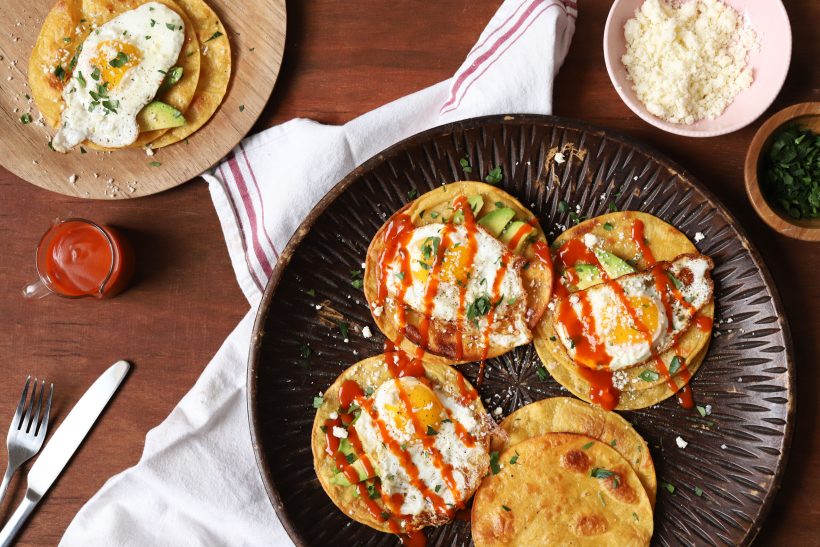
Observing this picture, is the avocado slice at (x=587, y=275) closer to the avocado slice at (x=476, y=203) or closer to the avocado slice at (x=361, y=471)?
the avocado slice at (x=476, y=203)

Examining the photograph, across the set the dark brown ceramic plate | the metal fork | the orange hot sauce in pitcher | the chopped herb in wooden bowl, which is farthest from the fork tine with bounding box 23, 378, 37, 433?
the chopped herb in wooden bowl

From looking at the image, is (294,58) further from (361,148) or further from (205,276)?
(205,276)

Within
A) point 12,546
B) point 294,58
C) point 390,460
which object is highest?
point 294,58

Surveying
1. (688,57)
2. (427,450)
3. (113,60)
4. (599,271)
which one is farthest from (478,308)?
(113,60)

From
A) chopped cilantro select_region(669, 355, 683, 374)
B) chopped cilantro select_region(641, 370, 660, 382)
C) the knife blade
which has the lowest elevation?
the knife blade

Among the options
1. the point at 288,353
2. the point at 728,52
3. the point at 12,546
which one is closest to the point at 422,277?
the point at 288,353

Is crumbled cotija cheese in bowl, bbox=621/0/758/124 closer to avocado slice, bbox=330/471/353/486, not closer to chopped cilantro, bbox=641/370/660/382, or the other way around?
chopped cilantro, bbox=641/370/660/382
